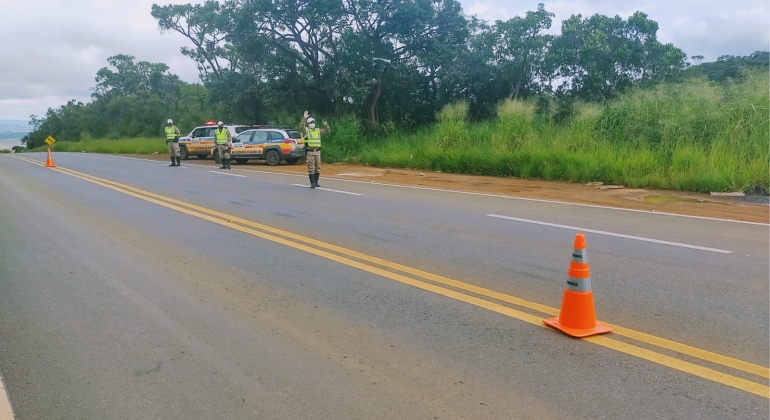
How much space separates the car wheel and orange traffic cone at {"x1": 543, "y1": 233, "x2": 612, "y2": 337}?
20.6 metres

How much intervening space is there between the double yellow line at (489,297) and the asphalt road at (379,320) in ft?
0.08

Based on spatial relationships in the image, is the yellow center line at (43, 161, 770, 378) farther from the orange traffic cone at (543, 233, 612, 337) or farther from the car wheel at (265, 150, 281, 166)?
the car wheel at (265, 150, 281, 166)

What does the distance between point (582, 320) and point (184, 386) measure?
2858 mm

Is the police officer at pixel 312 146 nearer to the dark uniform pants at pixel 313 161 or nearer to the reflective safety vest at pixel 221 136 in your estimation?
the dark uniform pants at pixel 313 161

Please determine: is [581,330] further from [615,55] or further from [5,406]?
[615,55]

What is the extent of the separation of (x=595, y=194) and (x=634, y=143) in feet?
15.0

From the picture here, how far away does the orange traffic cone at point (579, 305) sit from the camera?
14.7 ft

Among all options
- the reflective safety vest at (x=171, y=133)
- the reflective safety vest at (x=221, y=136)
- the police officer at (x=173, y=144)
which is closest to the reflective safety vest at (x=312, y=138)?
the reflective safety vest at (x=221, y=136)

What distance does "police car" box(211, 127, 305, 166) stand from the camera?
2408 cm

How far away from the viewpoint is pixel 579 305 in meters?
4.48

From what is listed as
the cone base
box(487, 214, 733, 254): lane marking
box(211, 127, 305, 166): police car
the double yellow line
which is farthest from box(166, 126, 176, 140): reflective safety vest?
the cone base

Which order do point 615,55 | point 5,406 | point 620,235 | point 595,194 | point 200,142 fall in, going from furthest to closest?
point 200,142 → point 615,55 → point 595,194 → point 620,235 → point 5,406

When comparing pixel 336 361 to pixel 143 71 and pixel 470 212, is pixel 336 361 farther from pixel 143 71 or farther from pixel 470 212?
pixel 143 71

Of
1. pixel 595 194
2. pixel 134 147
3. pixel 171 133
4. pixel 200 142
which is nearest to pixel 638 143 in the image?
pixel 595 194
